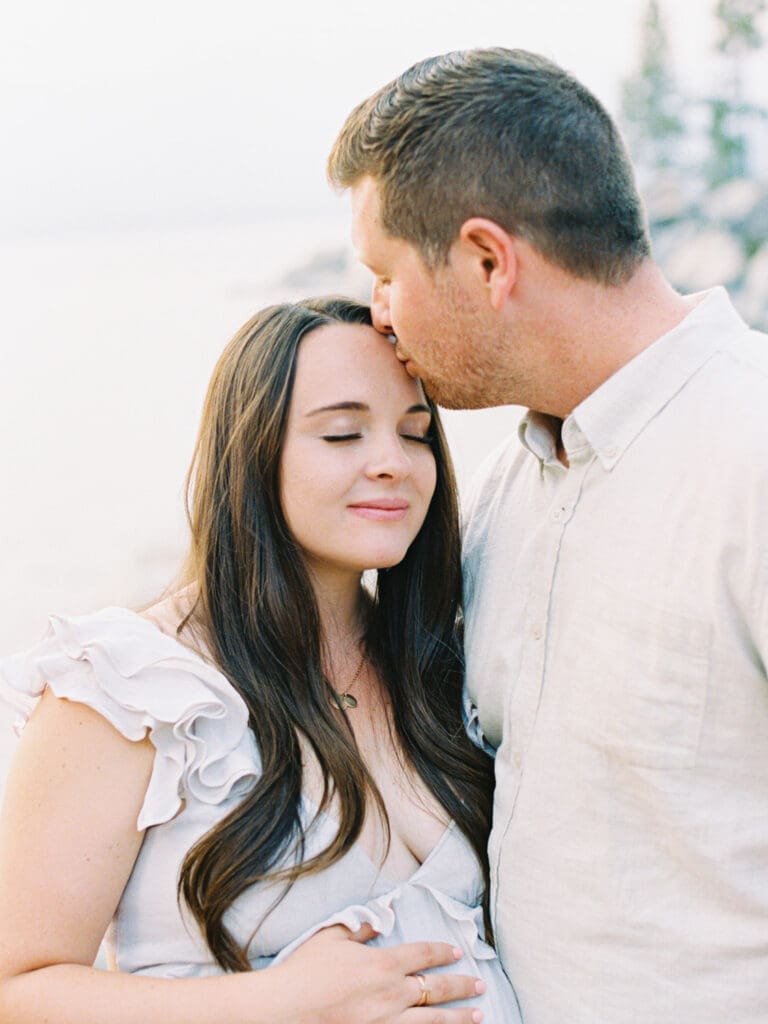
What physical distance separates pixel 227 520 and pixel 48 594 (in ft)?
7.92

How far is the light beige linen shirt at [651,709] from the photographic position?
3.78 ft

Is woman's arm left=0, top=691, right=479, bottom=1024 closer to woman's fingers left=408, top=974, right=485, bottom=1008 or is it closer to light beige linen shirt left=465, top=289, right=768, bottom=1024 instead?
woman's fingers left=408, top=974, right=485, bottom=1008

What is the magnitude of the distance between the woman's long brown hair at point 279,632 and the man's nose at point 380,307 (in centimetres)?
5

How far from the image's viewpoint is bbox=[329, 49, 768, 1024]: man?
1172 mm

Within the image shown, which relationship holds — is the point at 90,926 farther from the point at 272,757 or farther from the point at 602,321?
the point at 602,321

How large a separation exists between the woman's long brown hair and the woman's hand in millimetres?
89

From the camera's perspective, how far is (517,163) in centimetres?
122

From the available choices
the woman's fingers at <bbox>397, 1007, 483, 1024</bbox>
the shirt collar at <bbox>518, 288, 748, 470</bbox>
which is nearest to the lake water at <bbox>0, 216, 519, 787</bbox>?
the shirt collar at <bbox>518, 288, 748, 470</bbox>

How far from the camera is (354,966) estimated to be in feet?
4.14

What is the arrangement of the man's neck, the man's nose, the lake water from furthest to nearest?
the lake water
the man's nose
the man's neck

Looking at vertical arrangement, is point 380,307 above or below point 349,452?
above

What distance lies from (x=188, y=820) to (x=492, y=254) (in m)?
0.76

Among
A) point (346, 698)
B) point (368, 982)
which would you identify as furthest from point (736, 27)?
point (368, 982)

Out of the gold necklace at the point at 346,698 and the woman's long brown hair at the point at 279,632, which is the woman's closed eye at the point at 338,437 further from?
the gold necklace at the point at 346,698
